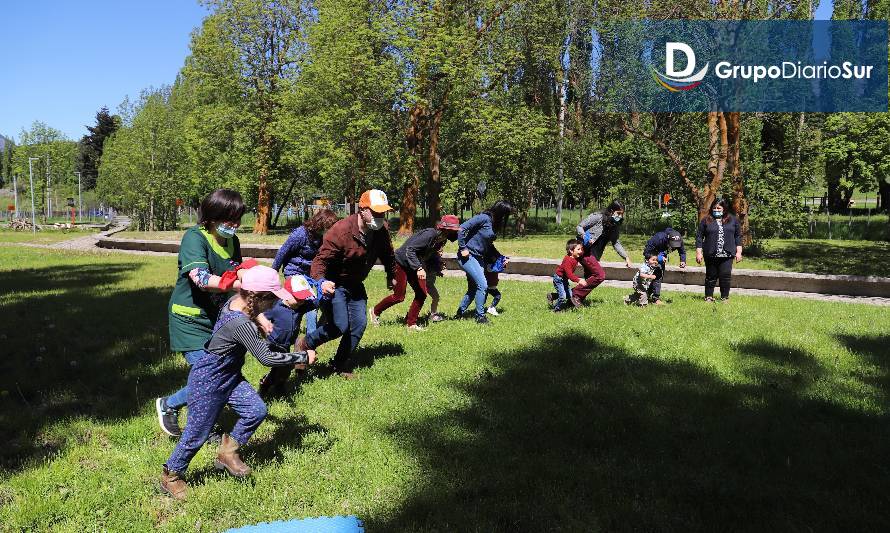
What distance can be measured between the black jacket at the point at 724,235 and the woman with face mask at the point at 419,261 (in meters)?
4.94

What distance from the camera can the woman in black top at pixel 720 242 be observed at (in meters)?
10.8

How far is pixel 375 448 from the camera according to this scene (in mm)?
4816

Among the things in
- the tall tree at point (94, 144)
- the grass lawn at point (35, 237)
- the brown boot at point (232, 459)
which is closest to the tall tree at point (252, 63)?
the grass lawn at point (35, 237)

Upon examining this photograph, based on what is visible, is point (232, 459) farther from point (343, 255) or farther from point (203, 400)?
point (343, 255)

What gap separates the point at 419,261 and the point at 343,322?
2.12 meters

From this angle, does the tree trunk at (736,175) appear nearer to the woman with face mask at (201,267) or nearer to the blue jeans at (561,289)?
the blue jeans at (561,289)

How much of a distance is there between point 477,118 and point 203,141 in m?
16.9

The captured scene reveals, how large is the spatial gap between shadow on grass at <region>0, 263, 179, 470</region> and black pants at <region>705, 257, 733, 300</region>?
30.0 ft

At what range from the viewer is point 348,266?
6457 millimetres

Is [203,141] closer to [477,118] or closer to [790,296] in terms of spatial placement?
[477,118]

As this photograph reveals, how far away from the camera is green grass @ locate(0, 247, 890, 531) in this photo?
393 centimetres

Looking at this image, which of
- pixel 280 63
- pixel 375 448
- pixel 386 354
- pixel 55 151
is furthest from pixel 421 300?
pixel 55 151

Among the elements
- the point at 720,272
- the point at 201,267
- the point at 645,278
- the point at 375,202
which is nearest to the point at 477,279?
the point at 645,278

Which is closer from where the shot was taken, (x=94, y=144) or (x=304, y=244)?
(x=304, y=244)
